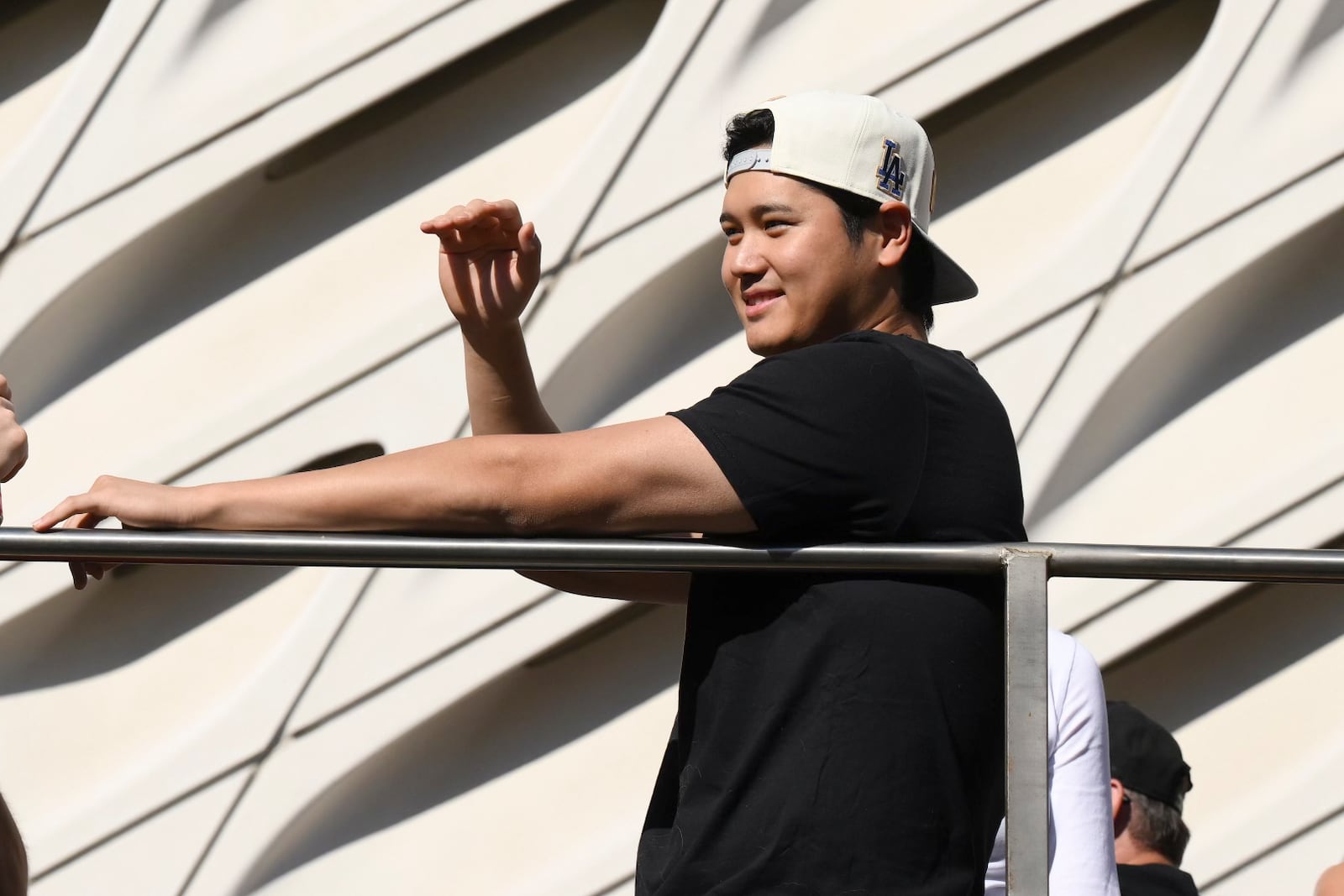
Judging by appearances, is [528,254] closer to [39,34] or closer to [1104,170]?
[1104,170]

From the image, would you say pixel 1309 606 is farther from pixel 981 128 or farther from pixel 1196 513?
pixel 981 128

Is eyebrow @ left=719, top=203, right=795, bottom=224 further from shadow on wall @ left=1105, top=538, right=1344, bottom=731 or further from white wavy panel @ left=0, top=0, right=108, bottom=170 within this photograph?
white wavy panel @ left=0, top=0, right=108, bottom=170

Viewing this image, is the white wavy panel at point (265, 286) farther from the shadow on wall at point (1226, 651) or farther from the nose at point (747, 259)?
the nose at point (747, 259)

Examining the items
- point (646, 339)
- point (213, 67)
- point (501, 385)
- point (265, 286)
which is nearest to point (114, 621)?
point (265, 286)

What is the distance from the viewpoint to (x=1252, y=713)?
13.1 ft

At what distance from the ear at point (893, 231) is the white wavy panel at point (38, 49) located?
323 cm

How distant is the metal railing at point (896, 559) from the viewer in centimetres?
148

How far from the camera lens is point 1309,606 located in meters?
4.03

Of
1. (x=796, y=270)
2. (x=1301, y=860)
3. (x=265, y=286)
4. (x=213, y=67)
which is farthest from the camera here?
(x=265, y=286)

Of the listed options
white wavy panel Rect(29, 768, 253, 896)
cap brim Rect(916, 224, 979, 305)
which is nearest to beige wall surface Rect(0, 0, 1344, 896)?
white wavy panel Rect(29, 768, 253, 896)

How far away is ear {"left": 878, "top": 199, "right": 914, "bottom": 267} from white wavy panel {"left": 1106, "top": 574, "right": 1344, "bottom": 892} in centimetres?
262

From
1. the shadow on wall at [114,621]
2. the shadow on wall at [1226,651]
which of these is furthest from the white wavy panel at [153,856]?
the shadow on wall at [1226,651]

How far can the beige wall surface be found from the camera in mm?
3934

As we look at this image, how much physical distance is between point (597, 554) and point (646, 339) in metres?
2.79
